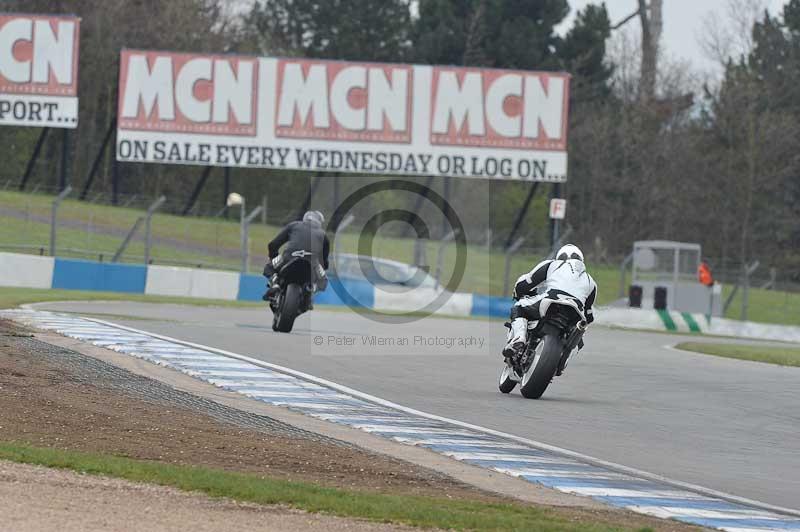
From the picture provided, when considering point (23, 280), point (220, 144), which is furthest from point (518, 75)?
point (23, 280)

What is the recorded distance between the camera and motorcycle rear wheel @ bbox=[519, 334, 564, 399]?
13547 mm

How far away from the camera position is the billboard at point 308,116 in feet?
149

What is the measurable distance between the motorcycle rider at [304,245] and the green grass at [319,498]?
34.1ft

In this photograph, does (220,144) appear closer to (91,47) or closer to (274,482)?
(91,47)

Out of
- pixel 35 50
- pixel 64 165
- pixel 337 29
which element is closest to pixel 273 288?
pixel 35 50

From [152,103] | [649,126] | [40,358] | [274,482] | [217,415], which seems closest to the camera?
[274,482]

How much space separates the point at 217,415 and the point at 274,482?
2953mm

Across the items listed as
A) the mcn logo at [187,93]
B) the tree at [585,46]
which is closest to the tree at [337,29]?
the tree at [585,46]

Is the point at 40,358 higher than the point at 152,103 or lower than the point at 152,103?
lower

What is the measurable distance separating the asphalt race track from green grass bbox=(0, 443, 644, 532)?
208 centimetres

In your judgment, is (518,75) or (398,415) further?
(518,75)

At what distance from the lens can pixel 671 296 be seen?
39594mm

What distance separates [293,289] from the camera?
63.5 feet

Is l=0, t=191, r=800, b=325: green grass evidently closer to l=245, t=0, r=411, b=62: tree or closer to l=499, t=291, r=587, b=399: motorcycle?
l=499, t=291, r=587, b=399: motorcycle
